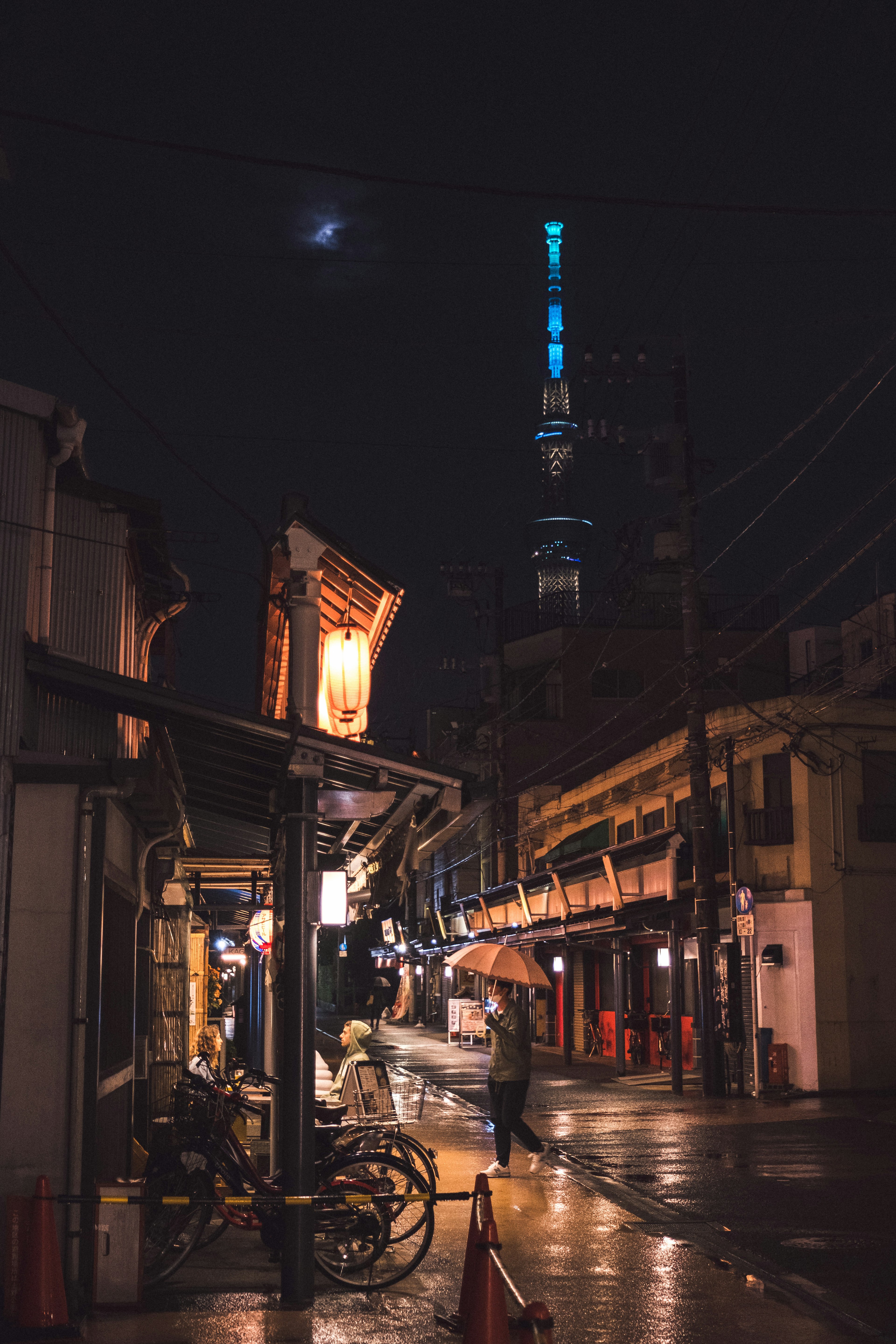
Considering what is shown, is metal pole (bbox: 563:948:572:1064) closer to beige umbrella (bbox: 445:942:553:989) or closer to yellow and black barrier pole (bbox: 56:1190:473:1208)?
beige umbrella (bbox: 445:942:553:989)

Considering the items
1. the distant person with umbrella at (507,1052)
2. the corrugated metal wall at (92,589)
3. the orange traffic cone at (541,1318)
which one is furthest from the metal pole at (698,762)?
the orange traffic cone at (541,1318)

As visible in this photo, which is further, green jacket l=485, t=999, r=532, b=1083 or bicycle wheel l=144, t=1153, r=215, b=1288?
green jacket l=485, t=999, r=532, b=1083

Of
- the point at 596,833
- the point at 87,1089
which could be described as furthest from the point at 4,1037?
the point at 596,833

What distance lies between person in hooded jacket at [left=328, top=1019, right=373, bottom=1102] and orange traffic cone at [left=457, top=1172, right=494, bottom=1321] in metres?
5.24

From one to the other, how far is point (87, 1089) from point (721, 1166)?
9.01 m

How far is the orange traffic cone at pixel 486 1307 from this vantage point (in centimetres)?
634

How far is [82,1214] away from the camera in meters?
8.05

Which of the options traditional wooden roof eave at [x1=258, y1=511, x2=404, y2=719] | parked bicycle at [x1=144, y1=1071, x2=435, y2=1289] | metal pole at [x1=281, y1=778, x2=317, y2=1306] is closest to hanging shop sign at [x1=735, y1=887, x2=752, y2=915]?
traditional wooden roof eave at [x1=258, y1=511, x2=404, y2=719]

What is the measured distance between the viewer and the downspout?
1448 cm

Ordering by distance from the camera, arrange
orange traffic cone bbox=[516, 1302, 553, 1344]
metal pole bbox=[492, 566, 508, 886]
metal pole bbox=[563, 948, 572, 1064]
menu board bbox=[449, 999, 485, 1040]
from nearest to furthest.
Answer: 1. orange traffic cone bbox=[516, 1302, 553, 1344]
2. metal pole bbox=[563, 948, 572, 1064]
3. menu board bbox=[449, 999, 485, 1040]
4. metal pole bbox=[492, 566, 508, 886]

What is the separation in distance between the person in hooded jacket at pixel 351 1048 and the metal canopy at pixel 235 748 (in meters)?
2.51

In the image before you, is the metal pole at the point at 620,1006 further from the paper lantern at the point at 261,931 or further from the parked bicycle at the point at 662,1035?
the paper lantern at the point at 261,931

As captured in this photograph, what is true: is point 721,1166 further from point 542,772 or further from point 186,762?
point 542,772

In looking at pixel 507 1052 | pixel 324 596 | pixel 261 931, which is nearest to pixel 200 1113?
pixel 507 1052
